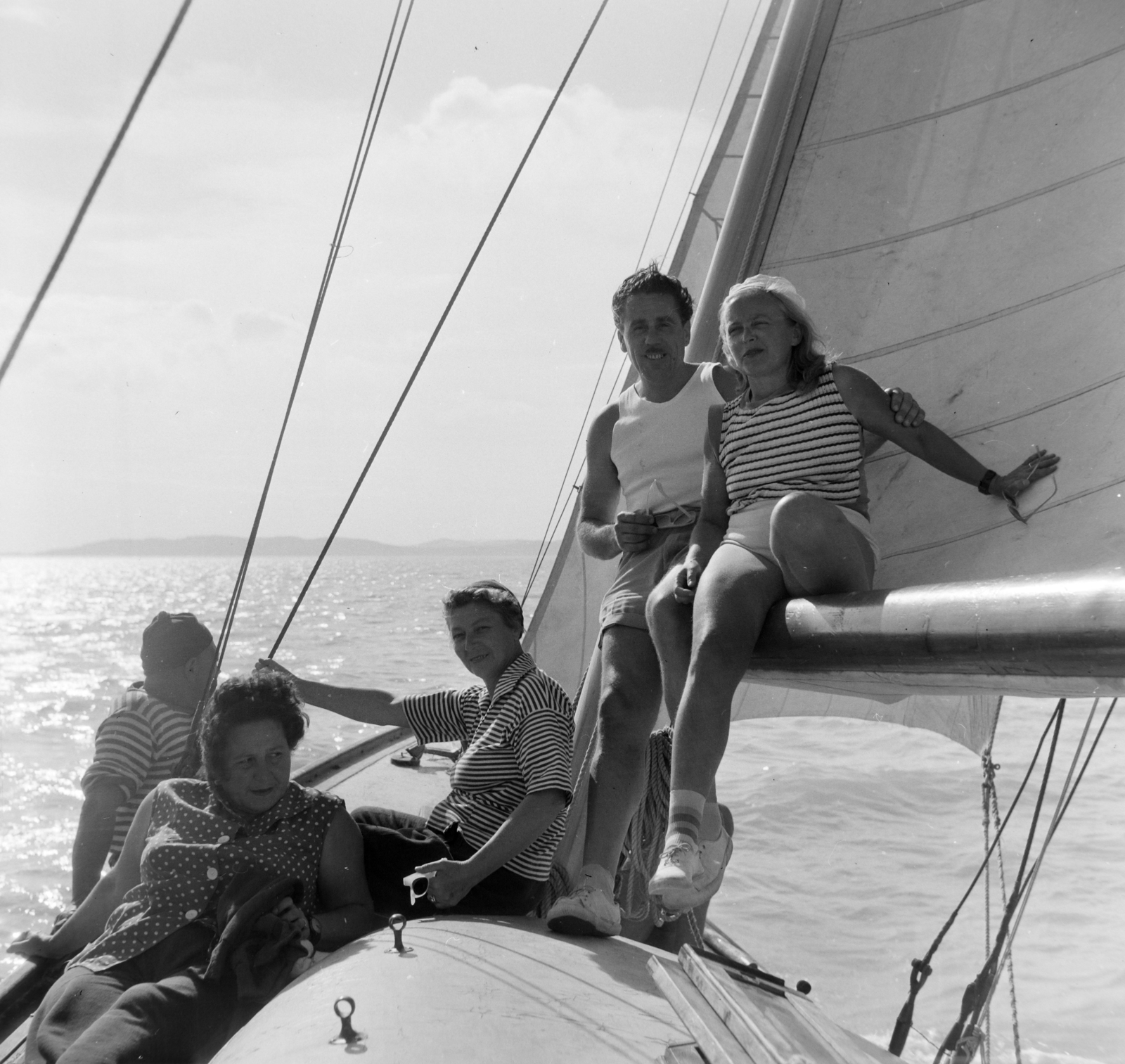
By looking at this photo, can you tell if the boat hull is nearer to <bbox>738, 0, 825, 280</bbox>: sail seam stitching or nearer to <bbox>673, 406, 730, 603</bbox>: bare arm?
<bbox>673, 406, 730, 603</bbox>: bare arm

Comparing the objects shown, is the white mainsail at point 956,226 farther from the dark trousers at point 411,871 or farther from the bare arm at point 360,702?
the bare arm at point 360,702

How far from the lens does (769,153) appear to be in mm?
3393

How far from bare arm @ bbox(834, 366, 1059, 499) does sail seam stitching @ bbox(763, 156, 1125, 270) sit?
916 millimetres

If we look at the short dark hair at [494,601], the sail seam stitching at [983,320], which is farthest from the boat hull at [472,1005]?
the sail seam stitching at [983,320]

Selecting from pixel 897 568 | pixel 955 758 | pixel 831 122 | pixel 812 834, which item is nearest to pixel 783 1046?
pixel 897 568

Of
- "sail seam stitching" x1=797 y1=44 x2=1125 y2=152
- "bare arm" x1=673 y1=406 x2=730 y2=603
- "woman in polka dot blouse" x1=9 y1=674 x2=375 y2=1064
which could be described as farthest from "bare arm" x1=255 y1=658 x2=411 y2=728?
"sail seam stitching" x1=797 y1=44 x2=1125 y2=152

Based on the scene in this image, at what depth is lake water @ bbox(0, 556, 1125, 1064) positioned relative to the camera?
5.98 metres

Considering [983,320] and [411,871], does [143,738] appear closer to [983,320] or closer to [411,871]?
[411,871]

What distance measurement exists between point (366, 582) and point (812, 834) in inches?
1697

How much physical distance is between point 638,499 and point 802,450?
1.94 feet

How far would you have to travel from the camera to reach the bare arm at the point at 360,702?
3.04 meters

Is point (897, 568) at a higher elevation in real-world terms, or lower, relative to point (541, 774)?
higher

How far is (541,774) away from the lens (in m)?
2.60

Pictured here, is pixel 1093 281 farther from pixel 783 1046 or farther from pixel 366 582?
pixel 366 582
